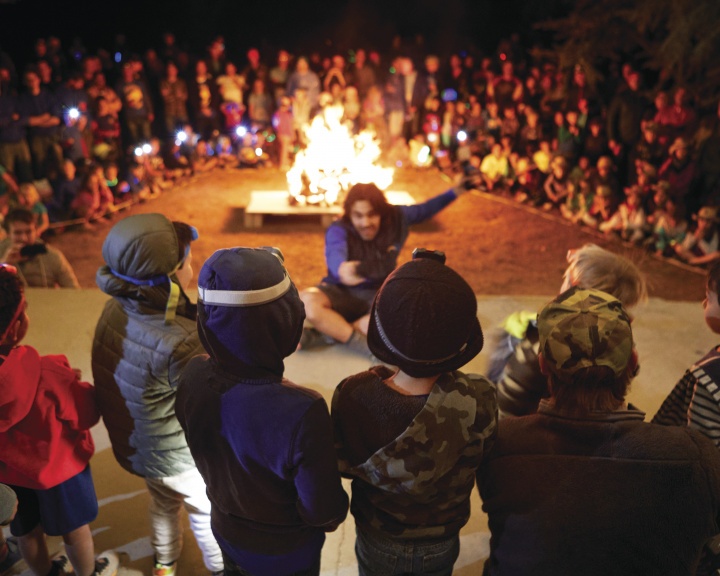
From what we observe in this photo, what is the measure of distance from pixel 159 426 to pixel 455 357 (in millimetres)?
1255

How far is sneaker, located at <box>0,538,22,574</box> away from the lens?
103 inches

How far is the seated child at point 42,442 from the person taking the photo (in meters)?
2.11

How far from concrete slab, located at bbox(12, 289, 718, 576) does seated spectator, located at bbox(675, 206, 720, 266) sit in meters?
2.36

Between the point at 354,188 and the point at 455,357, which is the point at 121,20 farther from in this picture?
the point at 455,357

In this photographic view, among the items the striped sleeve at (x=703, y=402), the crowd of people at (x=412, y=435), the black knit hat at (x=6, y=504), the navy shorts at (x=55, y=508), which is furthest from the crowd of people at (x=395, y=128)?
the black knit hat at (x=6, y=504)

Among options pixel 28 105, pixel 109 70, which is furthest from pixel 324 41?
pixel 28 105

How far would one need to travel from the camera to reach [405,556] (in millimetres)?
1890

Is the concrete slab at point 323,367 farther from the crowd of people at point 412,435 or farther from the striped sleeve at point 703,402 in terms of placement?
the striped sleeve at point 703,402

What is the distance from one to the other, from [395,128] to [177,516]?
423 inches

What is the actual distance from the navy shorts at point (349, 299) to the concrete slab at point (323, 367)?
0.28 meters

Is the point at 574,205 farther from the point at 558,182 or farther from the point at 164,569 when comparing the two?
the point at 164,569

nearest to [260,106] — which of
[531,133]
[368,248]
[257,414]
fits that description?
[531,133]

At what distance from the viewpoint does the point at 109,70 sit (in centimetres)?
1135

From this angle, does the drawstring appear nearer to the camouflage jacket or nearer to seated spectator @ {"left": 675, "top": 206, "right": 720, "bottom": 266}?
the camouflage jacket
